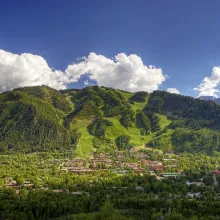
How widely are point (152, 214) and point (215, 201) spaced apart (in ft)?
89.9

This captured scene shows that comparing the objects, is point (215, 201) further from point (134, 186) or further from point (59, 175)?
point (59, 175)

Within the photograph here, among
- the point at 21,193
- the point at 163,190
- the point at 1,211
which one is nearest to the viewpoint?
the point at 1,211

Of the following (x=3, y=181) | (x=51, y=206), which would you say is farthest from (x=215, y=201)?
(x=3, y=181)

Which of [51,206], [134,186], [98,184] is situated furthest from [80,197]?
[134,186]

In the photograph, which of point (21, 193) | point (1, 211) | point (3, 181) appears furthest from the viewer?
point (3, 181)

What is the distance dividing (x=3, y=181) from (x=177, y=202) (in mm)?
82083

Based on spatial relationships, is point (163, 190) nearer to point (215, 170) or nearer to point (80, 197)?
point (80, 197)

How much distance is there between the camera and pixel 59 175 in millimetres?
144375

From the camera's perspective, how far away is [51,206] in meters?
88.5

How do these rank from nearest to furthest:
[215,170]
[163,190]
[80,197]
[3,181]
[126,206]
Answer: [126,206], [80,197], [163,190], [3,181], [215,170]

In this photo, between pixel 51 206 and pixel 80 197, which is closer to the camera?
pixel 51 206

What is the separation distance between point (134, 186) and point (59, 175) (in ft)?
156

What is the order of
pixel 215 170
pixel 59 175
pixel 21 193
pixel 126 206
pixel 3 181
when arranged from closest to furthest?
pixel 126 206 → pixel 21 193 → pixel 3 181 → pixel 59 175 → pixel 215 170

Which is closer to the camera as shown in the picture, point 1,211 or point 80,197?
point 1,211
